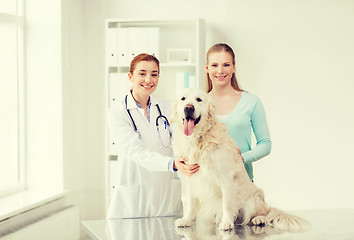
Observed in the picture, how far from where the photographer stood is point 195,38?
5184mm

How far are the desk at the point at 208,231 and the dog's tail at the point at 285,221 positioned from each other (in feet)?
0.14

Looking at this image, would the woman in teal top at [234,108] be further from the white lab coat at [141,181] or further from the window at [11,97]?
the window at [11,97]

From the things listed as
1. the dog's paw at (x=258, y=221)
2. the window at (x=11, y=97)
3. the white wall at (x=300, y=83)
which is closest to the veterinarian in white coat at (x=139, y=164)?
the dog's paw at (x=258, y=221)

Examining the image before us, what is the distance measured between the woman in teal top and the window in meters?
2.89

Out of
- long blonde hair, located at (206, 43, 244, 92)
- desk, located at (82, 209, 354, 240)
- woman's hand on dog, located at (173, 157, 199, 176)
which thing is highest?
long blonde hair, located at (206, 43, 244, 92)

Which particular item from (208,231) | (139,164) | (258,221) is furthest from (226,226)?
(139,164)

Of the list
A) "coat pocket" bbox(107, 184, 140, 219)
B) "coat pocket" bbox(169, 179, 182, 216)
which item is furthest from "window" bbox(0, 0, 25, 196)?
"coat pocket" bbox(169, 179, 182, 216)

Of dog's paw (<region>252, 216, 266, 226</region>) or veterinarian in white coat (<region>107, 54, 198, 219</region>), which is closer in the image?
dog's paw (<region>252, 216, 266, 226</region>)

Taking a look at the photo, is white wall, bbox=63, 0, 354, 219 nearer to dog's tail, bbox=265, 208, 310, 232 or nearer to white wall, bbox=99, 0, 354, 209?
white wall, bbox=99, 0, 354, 209

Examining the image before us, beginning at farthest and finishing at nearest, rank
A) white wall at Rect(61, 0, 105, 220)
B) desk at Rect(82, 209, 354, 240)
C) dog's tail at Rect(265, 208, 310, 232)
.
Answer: white wall at Rect(61, 0, 105, 220)
dog's tail at Rect(265, 208, 310, 232)
desk at Rect(82, 209, 354, 240)

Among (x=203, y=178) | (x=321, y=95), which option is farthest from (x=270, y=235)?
(x=321, y=95)

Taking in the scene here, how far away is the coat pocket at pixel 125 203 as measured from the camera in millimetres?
2430

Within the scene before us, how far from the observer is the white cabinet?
15.6 feet

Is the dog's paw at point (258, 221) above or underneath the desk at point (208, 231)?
above
